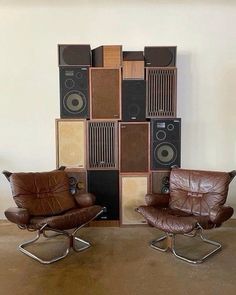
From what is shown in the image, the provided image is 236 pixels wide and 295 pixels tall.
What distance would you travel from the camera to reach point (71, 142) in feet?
11.2

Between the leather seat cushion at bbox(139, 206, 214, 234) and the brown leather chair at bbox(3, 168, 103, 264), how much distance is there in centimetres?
52

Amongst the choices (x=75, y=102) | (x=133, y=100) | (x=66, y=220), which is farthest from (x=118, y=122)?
(x=66, y=220)

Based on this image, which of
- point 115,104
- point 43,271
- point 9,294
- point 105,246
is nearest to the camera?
point 9,294

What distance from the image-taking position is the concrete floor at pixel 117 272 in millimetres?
2237

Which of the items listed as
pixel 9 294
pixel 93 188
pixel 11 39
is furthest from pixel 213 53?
pixel 9 294

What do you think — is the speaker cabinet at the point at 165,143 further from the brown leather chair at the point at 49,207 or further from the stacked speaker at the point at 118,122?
the brown leather chair at the point at 49,207

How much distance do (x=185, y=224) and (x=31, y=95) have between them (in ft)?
7.87

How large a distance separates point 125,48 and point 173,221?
7.17 feet

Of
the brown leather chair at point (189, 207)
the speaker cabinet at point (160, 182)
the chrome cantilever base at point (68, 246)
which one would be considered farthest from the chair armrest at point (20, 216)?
the speaker cabinet at point (160, 182)

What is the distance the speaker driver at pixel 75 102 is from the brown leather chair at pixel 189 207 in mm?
1255

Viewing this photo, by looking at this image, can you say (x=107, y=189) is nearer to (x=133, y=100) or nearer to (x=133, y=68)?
(x=133, y=100)

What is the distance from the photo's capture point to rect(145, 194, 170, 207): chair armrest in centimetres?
316

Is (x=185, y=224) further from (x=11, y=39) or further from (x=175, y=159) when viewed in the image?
(x=11, y=39)

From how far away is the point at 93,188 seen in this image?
11.3ft
